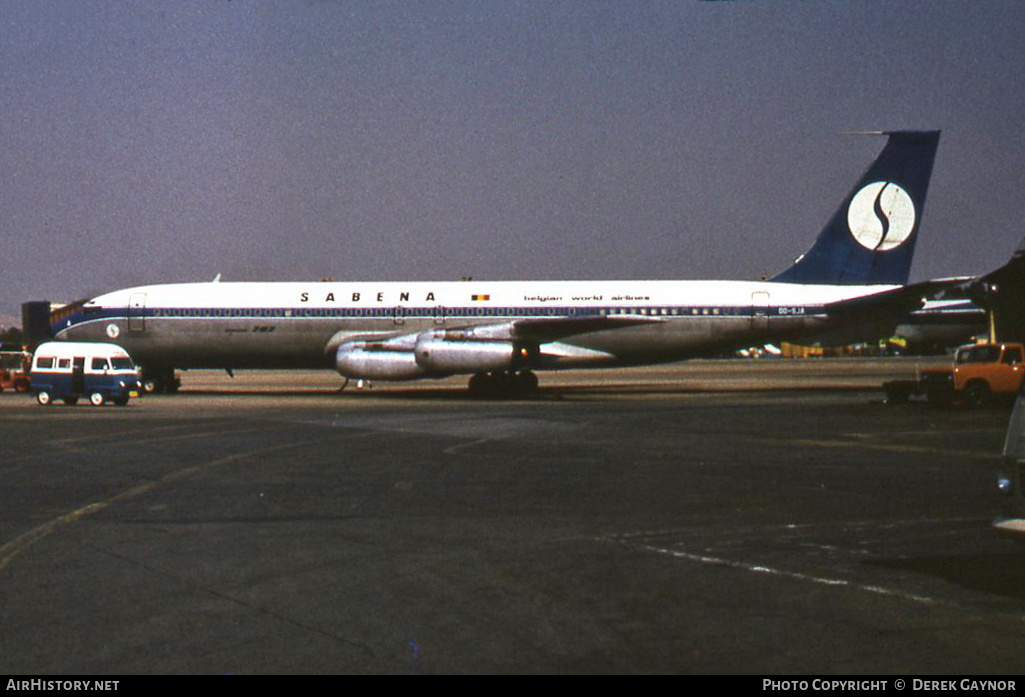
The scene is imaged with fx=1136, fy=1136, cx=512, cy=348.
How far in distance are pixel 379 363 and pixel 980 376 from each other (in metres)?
19.2

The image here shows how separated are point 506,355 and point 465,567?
1148 inches

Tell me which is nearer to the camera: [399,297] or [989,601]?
[989,601]

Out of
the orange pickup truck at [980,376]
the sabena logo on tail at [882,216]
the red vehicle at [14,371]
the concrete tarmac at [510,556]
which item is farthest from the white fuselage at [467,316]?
the concrete tarmac at [510,556]

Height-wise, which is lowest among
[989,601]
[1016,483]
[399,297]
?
[989,601]

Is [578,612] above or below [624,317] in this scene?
below

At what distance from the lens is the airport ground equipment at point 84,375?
36.7 metres

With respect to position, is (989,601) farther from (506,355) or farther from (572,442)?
(506,355)

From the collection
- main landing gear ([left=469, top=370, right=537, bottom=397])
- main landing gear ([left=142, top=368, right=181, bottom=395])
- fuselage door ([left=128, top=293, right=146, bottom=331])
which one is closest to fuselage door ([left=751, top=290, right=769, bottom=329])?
main landing gear ([left=469, top=370, right=537, bottom=397])

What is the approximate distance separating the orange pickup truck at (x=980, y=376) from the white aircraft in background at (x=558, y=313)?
8434mm

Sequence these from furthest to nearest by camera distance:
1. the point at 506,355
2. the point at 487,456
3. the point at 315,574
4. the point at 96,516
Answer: the point at 506,355, the point at 487,456, the point at 96,516, the point at 315,574

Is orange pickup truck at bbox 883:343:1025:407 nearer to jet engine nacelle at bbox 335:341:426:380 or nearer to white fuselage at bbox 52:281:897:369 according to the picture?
white fuselage at bbox 52:281:897:369

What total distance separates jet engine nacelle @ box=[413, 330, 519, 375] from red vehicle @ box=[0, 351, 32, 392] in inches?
842

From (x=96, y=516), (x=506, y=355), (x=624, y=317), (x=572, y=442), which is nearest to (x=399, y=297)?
(x=506, y=355)

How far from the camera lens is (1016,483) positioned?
325 inches
